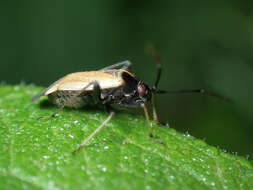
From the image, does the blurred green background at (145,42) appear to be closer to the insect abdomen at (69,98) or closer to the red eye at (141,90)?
the red eye at (141,90)

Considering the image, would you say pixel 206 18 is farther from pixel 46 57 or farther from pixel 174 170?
pixel 174 170

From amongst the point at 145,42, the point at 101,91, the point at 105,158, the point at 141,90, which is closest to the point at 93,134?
the point at 105,158

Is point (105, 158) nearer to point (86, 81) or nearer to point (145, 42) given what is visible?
point (86, 81)

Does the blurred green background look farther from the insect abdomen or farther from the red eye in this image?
the insect abdomen

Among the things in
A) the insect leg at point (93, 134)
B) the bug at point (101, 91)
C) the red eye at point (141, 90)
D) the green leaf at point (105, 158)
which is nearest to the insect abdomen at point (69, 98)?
the bug at point (101, 91)

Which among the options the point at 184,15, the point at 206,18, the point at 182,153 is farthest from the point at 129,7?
the point at 182,153
